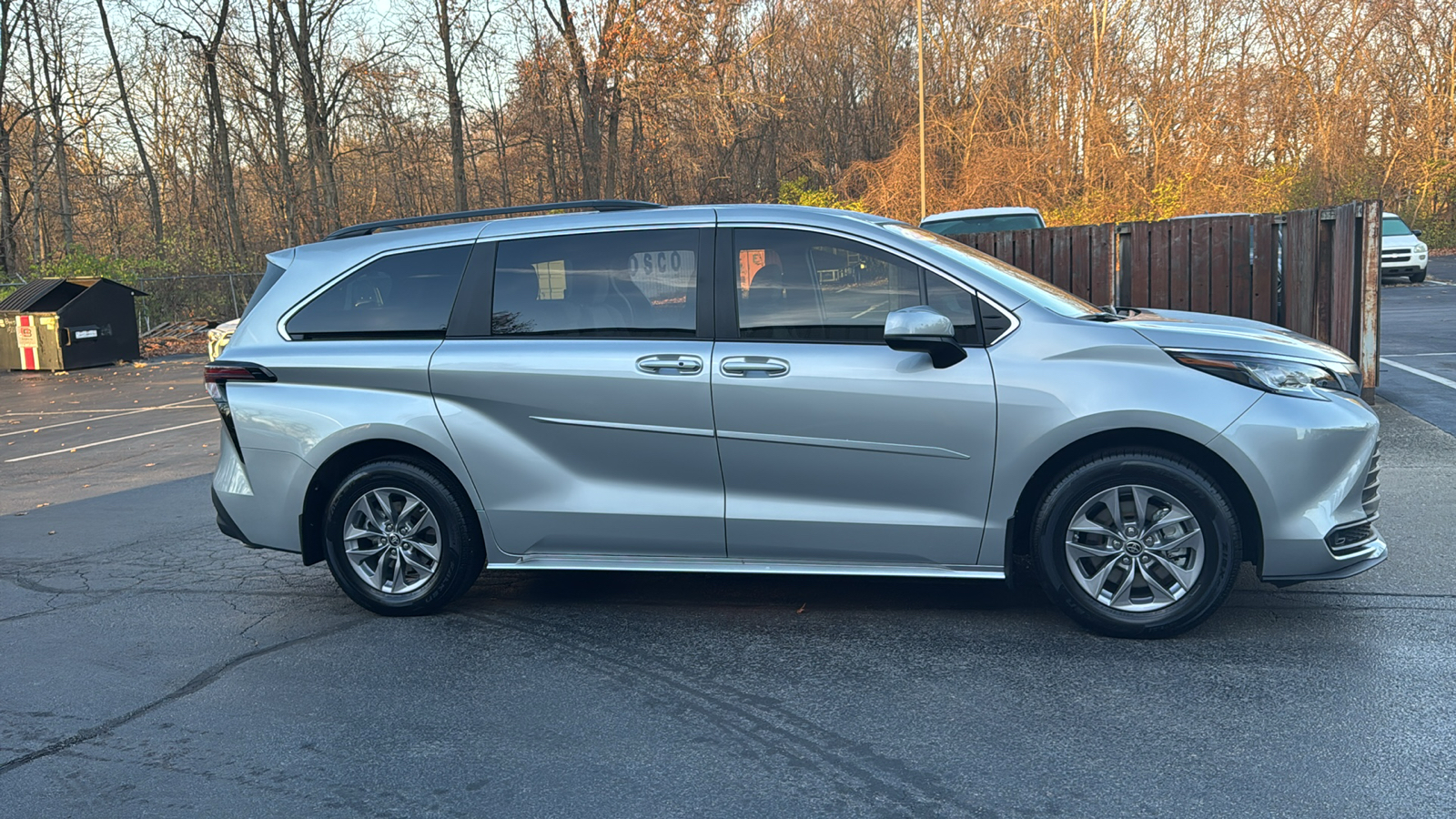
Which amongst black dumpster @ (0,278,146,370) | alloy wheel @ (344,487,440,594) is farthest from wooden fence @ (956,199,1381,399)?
black dumpster @ (0,278,146,370)

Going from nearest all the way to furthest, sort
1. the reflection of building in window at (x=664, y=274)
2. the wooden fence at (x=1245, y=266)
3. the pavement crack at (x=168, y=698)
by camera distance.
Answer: the pavement crack at (x=168, y=698) → the reflection of building in window at (x=664, y=274) → the wooden fence at (x=1245, y=266)

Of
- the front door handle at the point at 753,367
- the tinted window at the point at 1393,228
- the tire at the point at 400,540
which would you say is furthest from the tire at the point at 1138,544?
the tinted window at the point at 1393,228

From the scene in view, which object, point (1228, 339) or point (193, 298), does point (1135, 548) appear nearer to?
point (1228, 339)

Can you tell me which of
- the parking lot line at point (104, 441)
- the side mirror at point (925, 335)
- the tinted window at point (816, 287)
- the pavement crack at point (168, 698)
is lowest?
the pavement crack at point (168, 698)

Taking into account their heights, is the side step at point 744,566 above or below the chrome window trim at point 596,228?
below

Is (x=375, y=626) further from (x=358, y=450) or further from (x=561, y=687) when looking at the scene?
(x=561, y=687)

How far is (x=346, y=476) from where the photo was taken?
5363 mm

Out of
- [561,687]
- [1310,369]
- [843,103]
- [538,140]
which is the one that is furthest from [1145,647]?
[843,103]

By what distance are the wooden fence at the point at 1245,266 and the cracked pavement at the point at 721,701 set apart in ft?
14.1

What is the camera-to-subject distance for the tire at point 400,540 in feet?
17.0

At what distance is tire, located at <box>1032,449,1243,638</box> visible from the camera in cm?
444

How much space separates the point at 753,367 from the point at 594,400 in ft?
2.33

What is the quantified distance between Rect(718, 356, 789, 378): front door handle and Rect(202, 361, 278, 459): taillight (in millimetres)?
2175

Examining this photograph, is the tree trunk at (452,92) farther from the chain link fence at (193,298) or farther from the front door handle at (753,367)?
the front door handle at (753,367)
